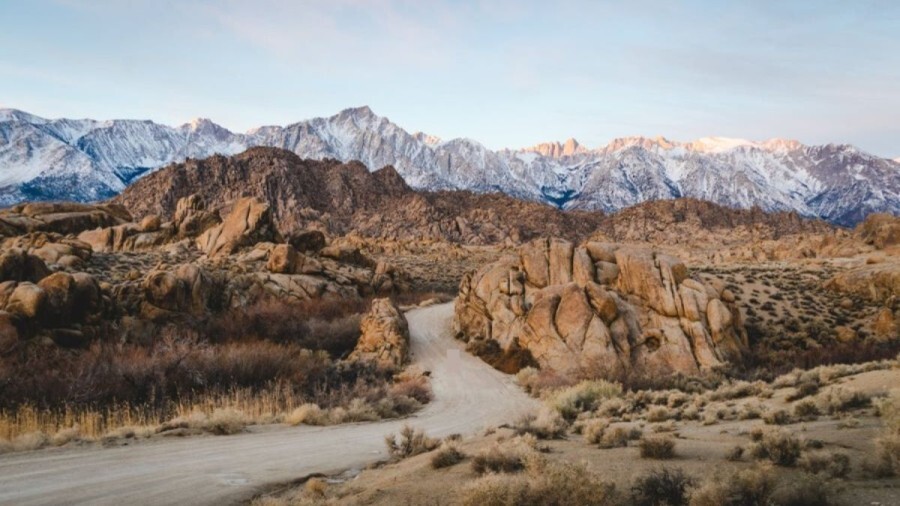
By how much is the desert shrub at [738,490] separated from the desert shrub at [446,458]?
355cm

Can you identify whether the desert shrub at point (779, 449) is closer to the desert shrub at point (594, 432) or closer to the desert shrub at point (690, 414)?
the desert shrub at point (594, 432)

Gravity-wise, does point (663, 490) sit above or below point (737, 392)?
above

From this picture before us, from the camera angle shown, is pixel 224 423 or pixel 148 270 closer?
pixel 224 423

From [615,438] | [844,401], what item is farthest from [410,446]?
[844,401]

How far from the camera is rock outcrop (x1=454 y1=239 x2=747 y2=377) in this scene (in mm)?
23219

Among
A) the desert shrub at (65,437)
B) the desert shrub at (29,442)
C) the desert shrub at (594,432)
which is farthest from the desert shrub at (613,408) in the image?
the desert shrub at (29,442)

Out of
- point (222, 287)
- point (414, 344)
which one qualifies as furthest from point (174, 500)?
point (222, 287)

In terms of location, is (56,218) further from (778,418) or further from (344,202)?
(344,202)

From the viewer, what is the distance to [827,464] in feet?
19.0

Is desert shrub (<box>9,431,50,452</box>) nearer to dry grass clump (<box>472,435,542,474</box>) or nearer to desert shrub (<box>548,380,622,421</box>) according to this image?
dry grass clump (<box>472,435,542,474</box>)

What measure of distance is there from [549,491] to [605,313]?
20.2m

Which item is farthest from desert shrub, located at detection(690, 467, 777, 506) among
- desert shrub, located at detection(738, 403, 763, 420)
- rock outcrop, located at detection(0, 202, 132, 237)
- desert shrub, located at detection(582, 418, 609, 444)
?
rock outcrop, located at detection(0, 202, 132, 237)

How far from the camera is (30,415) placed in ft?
38.0

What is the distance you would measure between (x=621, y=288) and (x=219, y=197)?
119195 millimetres
